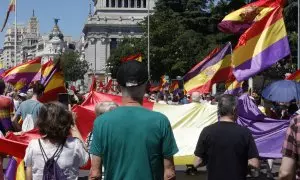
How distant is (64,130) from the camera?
538cm

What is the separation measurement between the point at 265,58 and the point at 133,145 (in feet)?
21.9

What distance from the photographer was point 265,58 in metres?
11.0

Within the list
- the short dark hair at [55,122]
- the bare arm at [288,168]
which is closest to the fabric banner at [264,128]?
the short dark hair at [55,122]

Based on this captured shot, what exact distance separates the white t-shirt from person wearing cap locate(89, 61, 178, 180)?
0.70m

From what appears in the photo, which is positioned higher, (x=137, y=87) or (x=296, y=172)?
(x=137, y=87)

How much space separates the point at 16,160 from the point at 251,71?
481 cm

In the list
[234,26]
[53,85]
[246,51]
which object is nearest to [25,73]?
[53,85]

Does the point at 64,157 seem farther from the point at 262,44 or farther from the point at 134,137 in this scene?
the point at 262,44

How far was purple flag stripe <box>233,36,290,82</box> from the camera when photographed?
10970 millimetres

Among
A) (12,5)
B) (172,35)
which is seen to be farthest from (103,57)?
(12,5)

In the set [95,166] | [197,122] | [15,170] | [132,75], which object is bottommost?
[197,122]

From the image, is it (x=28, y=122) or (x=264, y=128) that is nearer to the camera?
(x=28, y=122)

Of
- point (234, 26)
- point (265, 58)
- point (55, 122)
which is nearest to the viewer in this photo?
point (55, 122)

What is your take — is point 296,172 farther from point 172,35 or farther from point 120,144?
point 172,35
